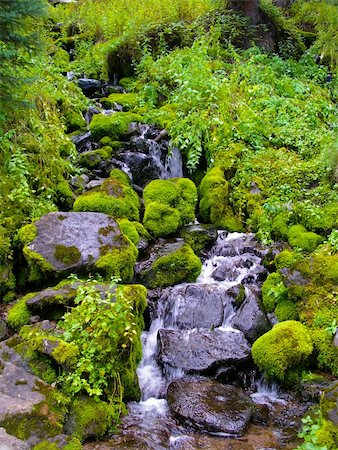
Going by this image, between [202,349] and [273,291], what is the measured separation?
157 centimetres

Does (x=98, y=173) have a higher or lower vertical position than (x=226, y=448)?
higher

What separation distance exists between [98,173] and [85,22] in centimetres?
1001

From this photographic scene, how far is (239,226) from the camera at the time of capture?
9.08 metres

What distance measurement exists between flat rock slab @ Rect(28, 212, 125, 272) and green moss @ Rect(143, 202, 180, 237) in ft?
4.47

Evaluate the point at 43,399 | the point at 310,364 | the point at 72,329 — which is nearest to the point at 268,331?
the point at 310,364

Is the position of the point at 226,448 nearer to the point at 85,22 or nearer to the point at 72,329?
the point at 72,329

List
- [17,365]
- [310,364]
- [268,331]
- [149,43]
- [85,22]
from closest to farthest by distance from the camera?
[17,365], [310,364], [268,331], [149,43], [85,22]

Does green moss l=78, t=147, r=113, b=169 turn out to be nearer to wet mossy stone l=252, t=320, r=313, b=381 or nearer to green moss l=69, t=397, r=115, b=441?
wet mossy stone l=252, t=320, r=313, b=381

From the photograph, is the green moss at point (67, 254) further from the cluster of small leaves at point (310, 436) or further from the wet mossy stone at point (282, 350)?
the cluster of small leaves at point (310, 436)

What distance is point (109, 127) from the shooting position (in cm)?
1091

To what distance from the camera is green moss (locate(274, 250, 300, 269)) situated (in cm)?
719

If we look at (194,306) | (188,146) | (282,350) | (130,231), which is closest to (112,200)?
(130,231)

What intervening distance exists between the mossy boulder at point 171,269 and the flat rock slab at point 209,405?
192 cm

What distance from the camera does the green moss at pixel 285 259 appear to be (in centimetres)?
719
